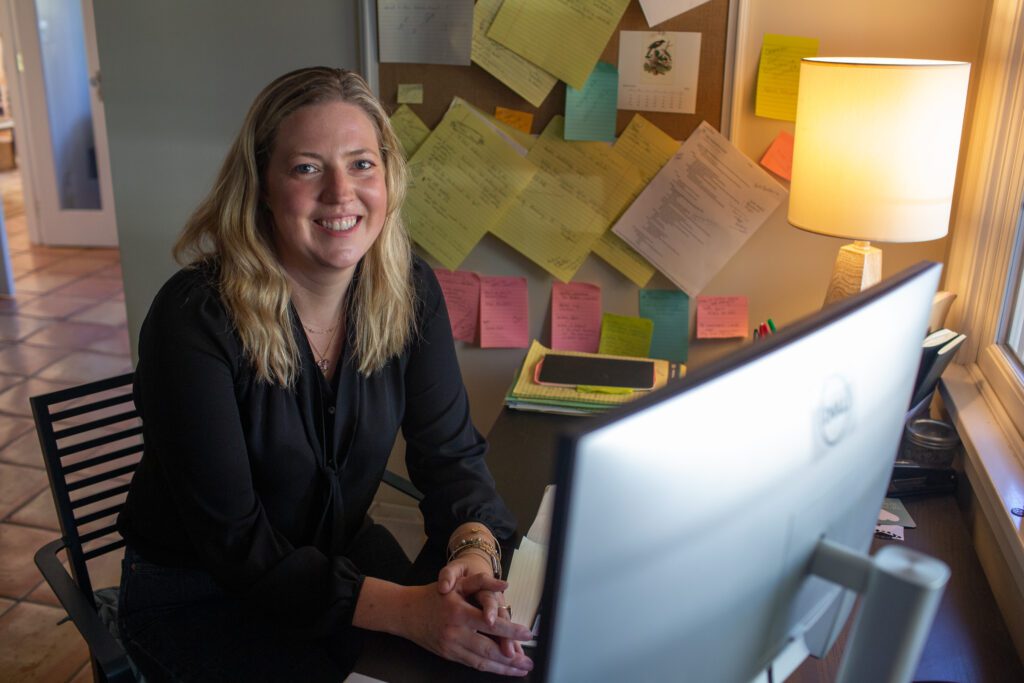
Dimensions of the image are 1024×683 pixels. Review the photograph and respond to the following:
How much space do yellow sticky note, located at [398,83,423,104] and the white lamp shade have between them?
899 millimetres

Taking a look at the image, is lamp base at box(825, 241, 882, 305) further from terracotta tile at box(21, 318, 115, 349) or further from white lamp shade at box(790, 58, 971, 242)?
terracotta tile at box(21, 318, 115, 349)

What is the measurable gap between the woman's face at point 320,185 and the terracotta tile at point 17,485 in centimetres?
191

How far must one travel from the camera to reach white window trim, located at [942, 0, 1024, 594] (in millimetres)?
1540

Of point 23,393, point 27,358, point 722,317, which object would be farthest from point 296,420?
point 27,358

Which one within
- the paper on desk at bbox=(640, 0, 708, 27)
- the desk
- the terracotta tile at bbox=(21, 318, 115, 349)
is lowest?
the terracotta tile at bbox=(21, 318, 115, 349)

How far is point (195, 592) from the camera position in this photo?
4.72ft

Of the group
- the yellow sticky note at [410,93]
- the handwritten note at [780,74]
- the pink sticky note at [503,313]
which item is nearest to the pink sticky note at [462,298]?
the pink sticky note at [503,313]

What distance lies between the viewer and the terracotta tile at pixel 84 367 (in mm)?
3713

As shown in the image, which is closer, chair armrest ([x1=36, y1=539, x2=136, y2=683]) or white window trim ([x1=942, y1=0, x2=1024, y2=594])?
chair armrest ([x1=36, y1=539, x2=136, y2=683])

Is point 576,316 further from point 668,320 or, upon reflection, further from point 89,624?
point 89,624

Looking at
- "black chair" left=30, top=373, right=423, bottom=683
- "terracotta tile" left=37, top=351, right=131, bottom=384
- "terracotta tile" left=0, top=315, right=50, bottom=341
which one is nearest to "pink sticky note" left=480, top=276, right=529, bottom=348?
"black chair" left=30, top=373, right=423, bottom=683

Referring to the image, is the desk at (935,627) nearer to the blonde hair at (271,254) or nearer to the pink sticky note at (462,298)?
the blonde hair at (271,254)

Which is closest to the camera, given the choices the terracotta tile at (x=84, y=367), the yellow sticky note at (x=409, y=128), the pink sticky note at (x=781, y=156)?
the pink sticky note at (x=781, y=156)

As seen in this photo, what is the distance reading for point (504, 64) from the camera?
211 centimetres
